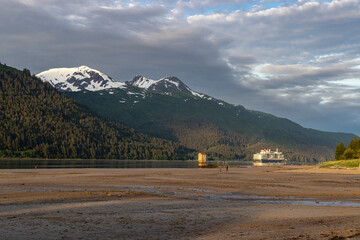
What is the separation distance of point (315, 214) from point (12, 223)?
1806 cm

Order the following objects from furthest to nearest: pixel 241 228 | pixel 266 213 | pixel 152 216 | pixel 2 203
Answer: pixel 2 203 < pixel 266 213 < pixel 152 216 < pixel 241 228

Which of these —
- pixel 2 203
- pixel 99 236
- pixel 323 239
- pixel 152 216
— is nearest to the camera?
pixel 323 239

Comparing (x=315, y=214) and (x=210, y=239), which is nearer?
(x=210, y=239)

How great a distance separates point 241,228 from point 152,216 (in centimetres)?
612

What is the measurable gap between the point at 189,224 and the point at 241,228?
282 cm

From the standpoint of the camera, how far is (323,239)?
15633 millimetres

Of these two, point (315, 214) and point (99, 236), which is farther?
point (315, 214)

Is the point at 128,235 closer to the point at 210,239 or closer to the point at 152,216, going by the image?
the point at 210,239

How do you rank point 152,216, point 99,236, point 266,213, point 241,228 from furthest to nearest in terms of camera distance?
1. point 266,213
2. point 152,216
3. point 241,228
4. point 99,236

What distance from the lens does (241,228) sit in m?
19.2

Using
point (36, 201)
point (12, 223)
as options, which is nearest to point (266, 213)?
point (12, 223)

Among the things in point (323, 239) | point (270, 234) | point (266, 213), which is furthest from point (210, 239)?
point (266, 213)

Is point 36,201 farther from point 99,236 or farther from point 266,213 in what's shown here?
point 266,213

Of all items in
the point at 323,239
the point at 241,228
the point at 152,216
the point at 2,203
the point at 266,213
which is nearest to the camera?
the point at 323,239
